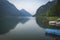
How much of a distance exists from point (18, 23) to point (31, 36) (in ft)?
0.93

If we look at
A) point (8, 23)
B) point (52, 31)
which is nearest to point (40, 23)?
point (52, 31)

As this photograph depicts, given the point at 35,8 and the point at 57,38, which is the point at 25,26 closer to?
the point at 35,8

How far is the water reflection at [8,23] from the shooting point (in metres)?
2.12

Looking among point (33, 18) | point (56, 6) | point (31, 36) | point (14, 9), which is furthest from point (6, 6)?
point (56, 6)

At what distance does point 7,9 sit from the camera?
2.20 m

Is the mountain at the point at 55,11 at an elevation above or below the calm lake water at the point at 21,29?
above

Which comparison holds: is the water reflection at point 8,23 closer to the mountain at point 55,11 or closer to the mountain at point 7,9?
the mountain at point 7,9

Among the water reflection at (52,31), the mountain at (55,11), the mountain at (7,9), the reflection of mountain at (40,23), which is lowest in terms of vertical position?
the water reflection at (52,31)

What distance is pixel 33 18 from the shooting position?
2.13 m

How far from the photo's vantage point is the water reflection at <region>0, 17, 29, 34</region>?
212 centimetres

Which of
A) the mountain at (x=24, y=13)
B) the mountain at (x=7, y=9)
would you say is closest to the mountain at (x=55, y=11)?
the mountain at (x=24, y=13)

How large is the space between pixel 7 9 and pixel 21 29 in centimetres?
39

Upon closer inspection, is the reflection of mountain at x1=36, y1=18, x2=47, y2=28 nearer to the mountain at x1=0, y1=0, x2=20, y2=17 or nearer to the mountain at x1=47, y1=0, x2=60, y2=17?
the mountain at x1=47, y1=0, x2=60, y2=17

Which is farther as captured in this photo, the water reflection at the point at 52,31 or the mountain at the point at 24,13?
the mountain at the point at 24,13
